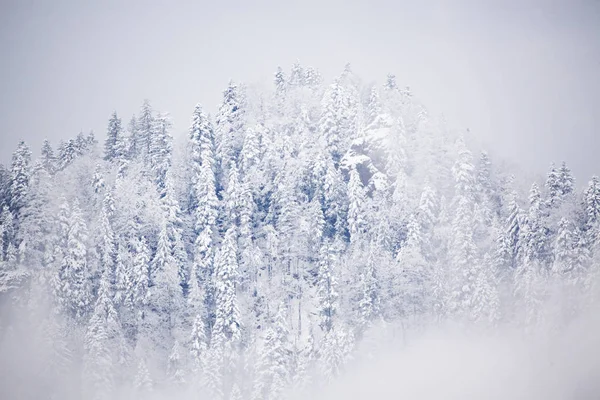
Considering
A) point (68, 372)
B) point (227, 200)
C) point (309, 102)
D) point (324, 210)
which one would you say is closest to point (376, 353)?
point (324, 210)

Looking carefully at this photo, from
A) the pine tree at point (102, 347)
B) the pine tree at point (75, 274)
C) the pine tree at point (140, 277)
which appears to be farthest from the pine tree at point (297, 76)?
the pine tree at point (102, 347)

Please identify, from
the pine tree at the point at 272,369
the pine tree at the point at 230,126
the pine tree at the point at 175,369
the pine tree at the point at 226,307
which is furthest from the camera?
the pine tree at the point at 230,126

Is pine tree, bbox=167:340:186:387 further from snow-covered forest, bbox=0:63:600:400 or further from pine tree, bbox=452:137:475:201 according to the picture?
pine tree, bbox=452:137:475:201

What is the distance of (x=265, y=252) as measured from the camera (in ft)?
288

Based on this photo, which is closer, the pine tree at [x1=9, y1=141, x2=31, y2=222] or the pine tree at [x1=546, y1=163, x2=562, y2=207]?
the pine tree at [x1=9, y1=141, x2=31, y2=222]

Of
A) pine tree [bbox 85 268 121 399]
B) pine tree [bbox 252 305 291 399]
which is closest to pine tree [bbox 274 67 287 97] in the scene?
pine tree [bbox 252 305 291 399]

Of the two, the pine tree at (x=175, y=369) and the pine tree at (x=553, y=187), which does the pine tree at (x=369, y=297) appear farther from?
the pine tree at (x=553, y=187)

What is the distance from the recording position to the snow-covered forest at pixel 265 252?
74125 millimetres

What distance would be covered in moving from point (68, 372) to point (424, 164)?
5045cm

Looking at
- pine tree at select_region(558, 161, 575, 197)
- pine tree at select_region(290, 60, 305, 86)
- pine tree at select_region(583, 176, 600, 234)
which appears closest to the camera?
pine tree at select_region(583, 176, 600, 234)

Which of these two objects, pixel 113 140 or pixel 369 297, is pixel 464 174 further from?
pixel 113 140

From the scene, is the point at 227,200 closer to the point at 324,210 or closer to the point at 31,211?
the point at 324,210

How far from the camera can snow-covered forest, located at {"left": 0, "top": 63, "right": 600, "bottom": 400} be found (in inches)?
2918

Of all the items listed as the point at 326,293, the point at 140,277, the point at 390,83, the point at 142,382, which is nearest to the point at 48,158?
the point at 140,277
